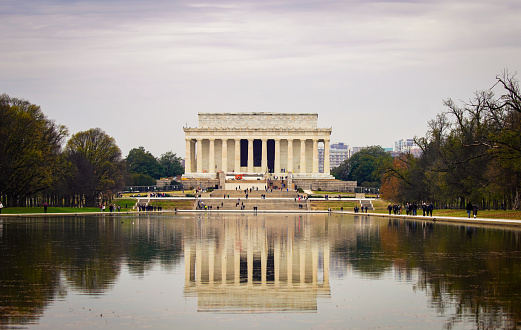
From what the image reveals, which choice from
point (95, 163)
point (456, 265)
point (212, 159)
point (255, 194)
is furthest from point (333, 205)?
point (456, 265)

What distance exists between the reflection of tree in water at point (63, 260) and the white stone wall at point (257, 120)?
287 ft

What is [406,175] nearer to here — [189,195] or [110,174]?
[189,195]

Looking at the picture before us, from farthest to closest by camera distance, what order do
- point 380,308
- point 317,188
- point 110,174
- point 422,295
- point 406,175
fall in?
point 317,188
point 110,174
point 406,175
point 422,295
point 380,308

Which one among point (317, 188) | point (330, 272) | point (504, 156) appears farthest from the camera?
point (317, 188)

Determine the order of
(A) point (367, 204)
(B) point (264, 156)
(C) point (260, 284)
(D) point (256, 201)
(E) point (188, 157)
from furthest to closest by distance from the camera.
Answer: (B) point (264, 156) → (E) point (188, 157) → (A) point (367, 204) → (D) point (256, 201) → (C) point (260, 284)

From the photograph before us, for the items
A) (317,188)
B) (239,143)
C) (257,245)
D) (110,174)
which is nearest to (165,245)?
(257,245)

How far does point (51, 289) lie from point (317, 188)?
95.0 metres

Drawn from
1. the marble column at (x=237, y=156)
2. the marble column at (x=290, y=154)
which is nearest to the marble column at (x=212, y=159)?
the marble column at (x=237, y=156)

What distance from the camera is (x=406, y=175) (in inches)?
3009

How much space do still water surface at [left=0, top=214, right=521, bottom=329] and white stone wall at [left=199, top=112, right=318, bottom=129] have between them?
94789mm

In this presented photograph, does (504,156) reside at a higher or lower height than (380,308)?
higher

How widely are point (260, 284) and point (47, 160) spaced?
54.8 meters

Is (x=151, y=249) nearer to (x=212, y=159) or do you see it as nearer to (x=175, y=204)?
(x=175, y=204)

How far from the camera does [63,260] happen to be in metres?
23.0
